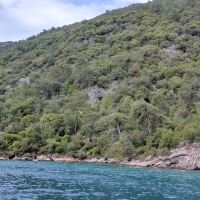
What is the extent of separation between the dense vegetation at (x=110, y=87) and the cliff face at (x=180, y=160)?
2.35m

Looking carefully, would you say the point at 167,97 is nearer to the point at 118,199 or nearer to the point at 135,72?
the point at 135,72

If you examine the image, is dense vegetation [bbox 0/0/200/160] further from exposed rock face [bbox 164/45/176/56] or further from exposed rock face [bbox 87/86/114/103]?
exposed rock face [bbox 87/86/114/103]

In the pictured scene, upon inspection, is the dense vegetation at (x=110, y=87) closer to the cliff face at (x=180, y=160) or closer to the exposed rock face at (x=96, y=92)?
the exposed rock face at (x=96, y=92)

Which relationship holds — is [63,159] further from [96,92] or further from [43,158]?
[96,92]

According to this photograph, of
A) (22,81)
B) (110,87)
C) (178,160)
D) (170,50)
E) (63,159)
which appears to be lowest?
(63,159)

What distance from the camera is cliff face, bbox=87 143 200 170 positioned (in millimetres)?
48909

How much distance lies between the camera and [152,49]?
407 ft

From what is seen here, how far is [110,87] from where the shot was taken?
107 m

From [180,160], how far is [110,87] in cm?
5943

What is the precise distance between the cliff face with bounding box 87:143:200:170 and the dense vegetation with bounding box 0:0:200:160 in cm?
235

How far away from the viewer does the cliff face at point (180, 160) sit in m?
48.9

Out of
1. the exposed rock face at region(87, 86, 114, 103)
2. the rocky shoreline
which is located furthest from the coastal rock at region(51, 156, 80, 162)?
the exposed rock face at region(87, 86, 114, 103)

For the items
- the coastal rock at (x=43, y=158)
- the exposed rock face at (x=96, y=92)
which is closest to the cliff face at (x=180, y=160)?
the coastal rock at (x=43, y=158)

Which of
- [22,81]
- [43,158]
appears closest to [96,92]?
[43,158]
